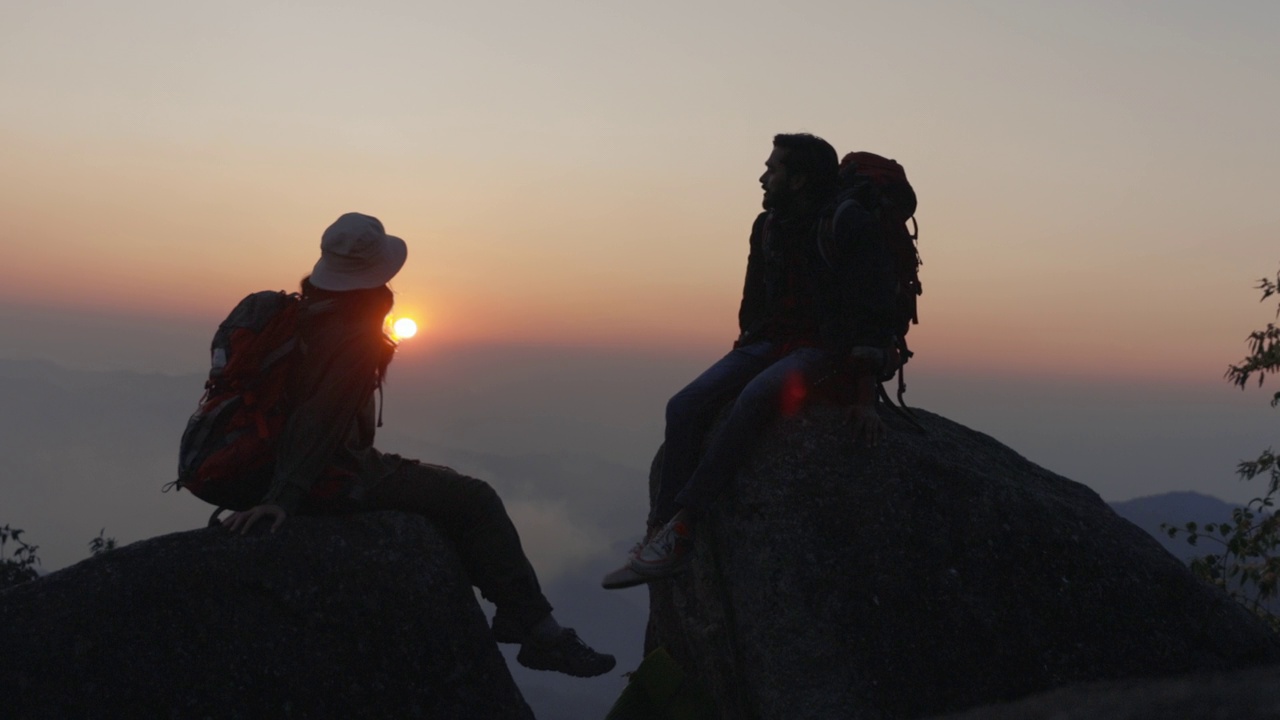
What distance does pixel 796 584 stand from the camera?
6.73m

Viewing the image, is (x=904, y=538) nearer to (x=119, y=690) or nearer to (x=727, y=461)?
(x=727, y=461)

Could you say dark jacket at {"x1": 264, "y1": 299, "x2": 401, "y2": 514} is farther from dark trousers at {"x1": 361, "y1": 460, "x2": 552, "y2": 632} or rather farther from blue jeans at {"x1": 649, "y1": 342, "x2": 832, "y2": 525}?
blue jeans at {"x1": 649, "y1": 342, "x2": 832, "y2": 525}

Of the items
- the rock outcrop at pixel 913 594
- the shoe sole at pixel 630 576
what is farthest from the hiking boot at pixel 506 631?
the rock outcrop at pixel 913 594

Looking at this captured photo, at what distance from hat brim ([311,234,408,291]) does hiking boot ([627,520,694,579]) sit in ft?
8.39

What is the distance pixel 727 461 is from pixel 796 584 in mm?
945

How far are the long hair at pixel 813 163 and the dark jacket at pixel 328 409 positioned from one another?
10.4ft

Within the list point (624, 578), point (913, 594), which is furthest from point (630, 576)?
point (913, 594)

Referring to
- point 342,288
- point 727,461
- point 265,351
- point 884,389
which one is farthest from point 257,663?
point 884,389

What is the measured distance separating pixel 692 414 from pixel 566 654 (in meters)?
1.89

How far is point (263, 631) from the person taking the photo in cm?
570

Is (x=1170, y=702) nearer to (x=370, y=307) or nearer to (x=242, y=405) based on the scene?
(x=370, y=307)

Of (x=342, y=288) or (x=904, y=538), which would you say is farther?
(x=904, y=538)

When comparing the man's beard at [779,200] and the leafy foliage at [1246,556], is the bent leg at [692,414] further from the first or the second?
the leafy foliage at [1246,556]

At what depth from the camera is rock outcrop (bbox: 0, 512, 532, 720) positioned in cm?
533
